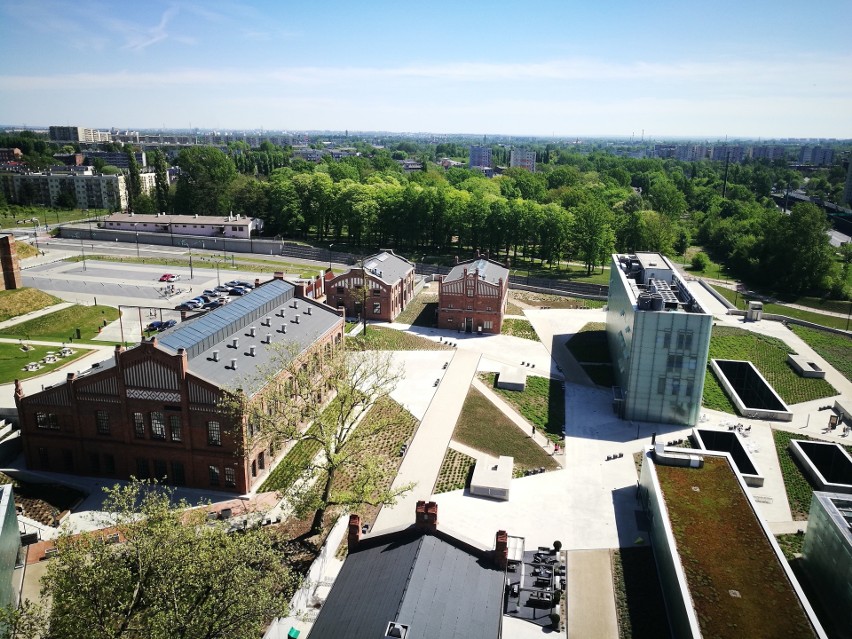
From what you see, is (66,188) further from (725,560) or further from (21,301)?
(725,560)

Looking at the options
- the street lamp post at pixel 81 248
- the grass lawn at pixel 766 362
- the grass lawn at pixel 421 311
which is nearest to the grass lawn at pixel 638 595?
the grass lawn at pixel 766 362

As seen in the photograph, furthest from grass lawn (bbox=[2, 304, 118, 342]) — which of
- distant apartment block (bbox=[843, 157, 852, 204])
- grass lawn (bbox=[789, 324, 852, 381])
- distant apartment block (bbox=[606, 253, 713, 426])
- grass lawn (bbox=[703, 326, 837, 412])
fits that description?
distant apartment block (bbox=[843, 157, 852, 204])

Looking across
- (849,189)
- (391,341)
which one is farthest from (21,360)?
(849,189)

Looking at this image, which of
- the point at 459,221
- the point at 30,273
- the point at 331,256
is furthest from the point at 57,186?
the point at 459,221

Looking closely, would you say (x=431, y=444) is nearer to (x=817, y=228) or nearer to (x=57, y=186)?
(x=817, y=228)

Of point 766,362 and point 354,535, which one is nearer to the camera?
point 354,535

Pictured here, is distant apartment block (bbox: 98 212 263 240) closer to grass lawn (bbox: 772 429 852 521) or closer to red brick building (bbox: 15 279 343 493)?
red brick building (bbox: 15 279 343 493)
